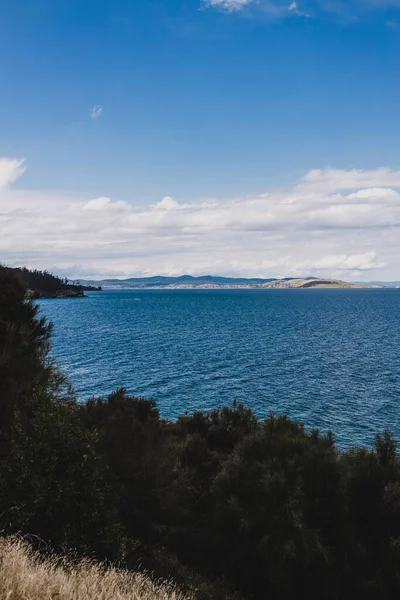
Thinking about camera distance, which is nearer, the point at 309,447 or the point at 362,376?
the point at 309,447

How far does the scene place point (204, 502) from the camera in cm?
1862

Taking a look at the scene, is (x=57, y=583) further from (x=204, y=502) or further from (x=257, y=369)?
(x=257, y=369)

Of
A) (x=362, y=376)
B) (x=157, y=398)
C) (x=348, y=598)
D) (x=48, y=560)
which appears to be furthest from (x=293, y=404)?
(x=48, y=560)

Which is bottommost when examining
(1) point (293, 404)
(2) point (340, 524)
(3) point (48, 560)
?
(1) point (293, 404)

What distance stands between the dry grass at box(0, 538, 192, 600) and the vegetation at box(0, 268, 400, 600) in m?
2.33

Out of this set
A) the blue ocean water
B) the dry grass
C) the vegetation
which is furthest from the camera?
the blue ocean water

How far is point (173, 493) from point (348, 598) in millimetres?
6587

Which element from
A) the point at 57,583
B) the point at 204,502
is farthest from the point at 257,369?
the point at 57,583

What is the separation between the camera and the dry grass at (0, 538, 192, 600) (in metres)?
8.45

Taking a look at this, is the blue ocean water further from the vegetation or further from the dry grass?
the dry grass

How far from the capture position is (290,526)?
14844mm

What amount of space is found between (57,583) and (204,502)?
1042cm

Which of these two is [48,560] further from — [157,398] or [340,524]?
[157,398]

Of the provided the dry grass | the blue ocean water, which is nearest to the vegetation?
the dry grass
